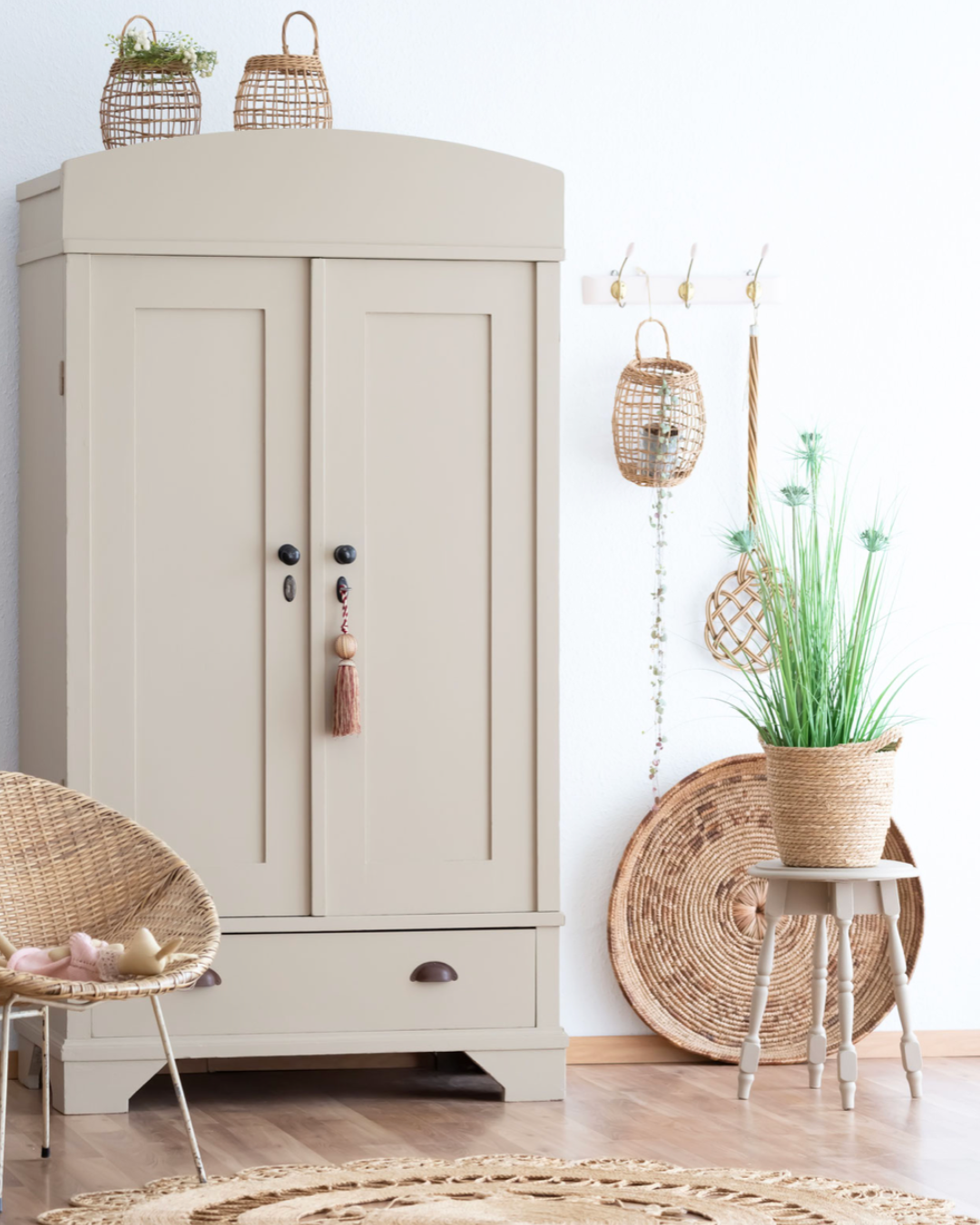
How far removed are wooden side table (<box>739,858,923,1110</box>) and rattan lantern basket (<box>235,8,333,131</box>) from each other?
1794mm

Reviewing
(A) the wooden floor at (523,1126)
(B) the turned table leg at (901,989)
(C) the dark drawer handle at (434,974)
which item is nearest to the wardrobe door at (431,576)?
(C) the dark drawer handle at (434,974)

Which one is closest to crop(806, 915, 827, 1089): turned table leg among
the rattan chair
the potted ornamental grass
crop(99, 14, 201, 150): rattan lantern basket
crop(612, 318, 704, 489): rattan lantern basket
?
the potted ornamental grass

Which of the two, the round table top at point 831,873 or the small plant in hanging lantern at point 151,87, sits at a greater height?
the small plant in hanging lantern at point 151,87

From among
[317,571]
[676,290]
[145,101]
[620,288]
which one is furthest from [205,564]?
[676,290]

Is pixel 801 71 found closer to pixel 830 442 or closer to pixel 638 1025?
pixel 830 442

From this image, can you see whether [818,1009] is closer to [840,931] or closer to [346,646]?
[840,931]

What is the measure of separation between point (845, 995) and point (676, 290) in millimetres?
1581

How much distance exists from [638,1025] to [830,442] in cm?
141

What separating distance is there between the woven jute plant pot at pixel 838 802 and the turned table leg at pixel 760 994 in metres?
0.08

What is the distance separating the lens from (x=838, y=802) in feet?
9.78

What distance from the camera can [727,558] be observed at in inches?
138

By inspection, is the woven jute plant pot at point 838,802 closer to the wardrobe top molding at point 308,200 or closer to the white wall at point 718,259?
the white wall at point 718,259

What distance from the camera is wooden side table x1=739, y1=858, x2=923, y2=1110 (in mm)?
2963

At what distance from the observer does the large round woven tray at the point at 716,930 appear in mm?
3377
